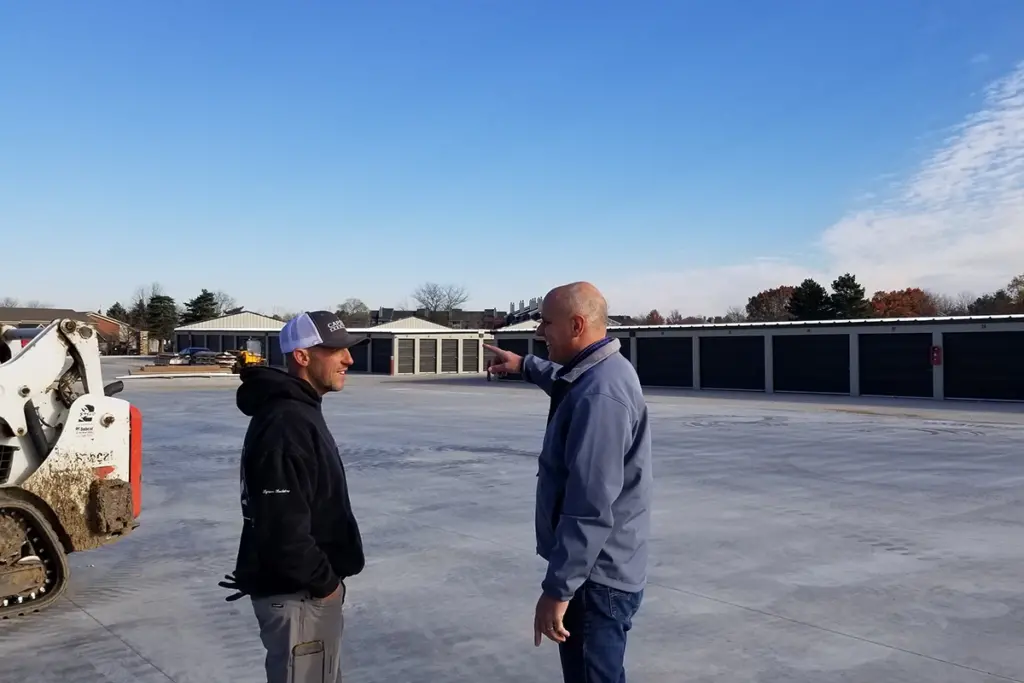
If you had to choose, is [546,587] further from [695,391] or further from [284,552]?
[695,391]

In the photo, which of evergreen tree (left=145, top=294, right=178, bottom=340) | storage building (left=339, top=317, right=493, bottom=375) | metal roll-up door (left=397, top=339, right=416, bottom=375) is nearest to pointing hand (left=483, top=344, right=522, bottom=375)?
storage building (left=339, top=317, right=493, bottom=375)

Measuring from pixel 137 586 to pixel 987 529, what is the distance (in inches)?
319

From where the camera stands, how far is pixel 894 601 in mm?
6273

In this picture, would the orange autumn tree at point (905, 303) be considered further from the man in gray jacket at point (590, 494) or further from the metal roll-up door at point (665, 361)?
the man in gray jacket at point (590, 494)

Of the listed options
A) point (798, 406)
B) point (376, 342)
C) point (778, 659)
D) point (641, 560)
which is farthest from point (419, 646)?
point (376, 342)

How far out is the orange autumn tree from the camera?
8211 centimetres

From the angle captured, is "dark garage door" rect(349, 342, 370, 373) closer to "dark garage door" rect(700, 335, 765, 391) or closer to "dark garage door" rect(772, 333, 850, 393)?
"dark garage door" rect(700, 335, 765, 391)

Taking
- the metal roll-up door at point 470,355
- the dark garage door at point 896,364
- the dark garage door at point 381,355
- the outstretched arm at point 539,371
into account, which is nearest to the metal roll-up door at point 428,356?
the dark garage door at point 381,355

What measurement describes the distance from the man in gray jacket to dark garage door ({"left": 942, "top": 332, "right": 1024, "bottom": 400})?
3067 cm

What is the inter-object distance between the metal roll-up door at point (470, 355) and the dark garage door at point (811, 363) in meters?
27.6

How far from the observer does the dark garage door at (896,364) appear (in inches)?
1240

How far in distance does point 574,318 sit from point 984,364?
3135 centimetres

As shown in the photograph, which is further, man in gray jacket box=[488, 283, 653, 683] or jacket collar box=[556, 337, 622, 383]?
jacket collar box=[556, 337, 622, 383]

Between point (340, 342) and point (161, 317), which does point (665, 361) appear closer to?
point (340, 342)
